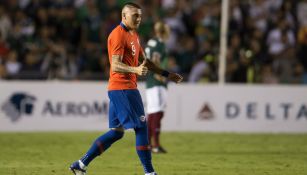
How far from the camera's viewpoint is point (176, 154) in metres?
15.0

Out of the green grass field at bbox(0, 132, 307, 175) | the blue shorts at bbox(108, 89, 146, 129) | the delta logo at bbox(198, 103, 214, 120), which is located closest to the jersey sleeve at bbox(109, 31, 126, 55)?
the blue shorts at bbox(108, 89, 146, 129)

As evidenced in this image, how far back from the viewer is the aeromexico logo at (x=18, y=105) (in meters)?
19.5

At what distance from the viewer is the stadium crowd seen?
21047 mm

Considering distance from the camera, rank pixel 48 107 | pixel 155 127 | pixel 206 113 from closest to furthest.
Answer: pixel 155 127, pixel 48 107, pixel 206 113

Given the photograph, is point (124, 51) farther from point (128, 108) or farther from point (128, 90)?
point (128, 108)

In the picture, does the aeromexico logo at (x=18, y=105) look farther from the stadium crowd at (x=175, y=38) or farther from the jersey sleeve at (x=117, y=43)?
the jersey sleeve at (x=117, y=43)

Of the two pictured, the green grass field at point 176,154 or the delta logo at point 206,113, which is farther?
the delta logo at point 206,113

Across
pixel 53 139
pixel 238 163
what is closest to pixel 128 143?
pixel 53 139

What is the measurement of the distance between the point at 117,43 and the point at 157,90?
5.39m

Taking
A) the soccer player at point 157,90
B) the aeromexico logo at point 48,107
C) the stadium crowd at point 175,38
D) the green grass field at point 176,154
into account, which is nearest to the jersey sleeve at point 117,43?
the green grass field at point 176,154

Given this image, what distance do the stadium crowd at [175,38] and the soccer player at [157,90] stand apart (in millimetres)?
5171

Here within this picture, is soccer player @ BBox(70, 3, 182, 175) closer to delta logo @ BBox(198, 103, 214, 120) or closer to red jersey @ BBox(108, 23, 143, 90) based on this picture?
red jersey @ BBox(108, 23, 143, 90)

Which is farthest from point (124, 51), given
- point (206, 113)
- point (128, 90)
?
point (206, 113)

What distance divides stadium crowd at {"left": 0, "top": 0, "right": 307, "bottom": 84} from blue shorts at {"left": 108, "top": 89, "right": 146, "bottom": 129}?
9811 millimetres
